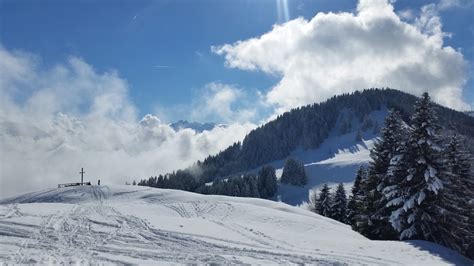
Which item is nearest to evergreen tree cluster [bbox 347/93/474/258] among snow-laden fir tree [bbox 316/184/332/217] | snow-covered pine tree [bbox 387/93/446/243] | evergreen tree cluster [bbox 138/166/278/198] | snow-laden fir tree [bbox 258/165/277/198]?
snow-covered pine tree [bbox 387/93/446/243]

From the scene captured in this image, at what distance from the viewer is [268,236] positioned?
23.8m

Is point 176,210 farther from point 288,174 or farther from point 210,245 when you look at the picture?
point 288,174

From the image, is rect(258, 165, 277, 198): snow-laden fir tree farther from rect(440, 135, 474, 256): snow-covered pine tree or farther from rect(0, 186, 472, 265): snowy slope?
rect(440, 135, 474, 256): snow-covered pine tree

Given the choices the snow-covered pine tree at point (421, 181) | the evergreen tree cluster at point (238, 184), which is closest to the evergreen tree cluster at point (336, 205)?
the snow-covered pine tree at point (421, 181)

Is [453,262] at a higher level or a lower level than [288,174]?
lower

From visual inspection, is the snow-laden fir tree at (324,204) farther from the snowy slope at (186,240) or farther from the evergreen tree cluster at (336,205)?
the snowy slope at (186,240)

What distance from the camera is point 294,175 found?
13988 cm

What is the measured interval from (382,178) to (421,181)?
471cm

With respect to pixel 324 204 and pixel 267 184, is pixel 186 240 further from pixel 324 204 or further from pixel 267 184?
pixel 267 184

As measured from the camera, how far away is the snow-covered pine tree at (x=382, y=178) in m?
29.4

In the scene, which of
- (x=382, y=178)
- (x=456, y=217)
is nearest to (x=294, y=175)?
(x=382, y=178)

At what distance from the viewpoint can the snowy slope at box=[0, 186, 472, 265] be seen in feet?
56.2

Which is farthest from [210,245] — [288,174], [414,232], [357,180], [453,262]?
[288,174]

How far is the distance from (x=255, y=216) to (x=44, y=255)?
A: 648 inches
